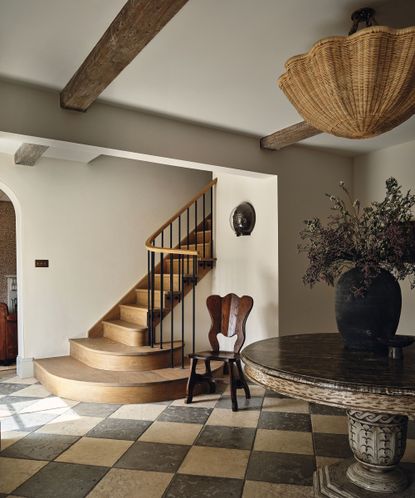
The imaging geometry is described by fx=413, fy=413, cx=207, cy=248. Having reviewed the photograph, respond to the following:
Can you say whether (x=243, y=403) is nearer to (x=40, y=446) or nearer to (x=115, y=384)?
(x=115, y=384)

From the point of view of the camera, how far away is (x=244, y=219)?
470 centimetres

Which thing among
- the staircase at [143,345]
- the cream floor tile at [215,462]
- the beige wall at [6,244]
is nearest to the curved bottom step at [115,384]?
the staircase at [143,345]

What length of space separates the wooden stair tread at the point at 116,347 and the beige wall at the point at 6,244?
2256 millimetres

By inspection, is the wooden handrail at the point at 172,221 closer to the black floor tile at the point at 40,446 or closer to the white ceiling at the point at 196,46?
the white ceiling at the point at 196,46

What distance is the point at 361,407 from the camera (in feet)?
4.81

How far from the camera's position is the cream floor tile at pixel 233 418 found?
3221 mm

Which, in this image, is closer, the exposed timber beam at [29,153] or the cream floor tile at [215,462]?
the cream floor tile at [215,462]

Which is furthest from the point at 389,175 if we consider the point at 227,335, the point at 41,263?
the point at 41,263

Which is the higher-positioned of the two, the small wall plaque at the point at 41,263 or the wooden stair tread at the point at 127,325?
the small wall plaque at the point at 41,263

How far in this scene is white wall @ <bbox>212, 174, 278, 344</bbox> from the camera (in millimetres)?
4402

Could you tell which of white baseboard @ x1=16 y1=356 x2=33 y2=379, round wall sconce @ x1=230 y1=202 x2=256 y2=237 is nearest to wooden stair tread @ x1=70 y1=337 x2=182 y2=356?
white baseboard @ x1=16 y1=356 x2=33 y2=379

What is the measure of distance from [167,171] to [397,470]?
4.58 metres

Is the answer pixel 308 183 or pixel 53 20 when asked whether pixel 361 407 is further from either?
pixel 308 183

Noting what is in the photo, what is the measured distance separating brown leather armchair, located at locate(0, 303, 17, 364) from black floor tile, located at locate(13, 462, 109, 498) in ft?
10.4
